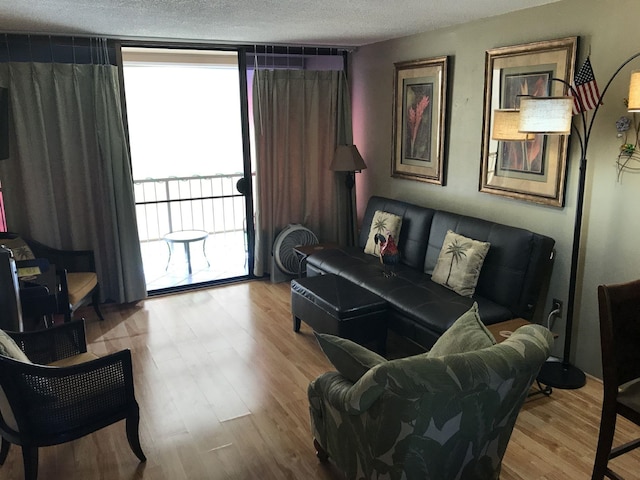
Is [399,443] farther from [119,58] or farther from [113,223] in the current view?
[119,58]

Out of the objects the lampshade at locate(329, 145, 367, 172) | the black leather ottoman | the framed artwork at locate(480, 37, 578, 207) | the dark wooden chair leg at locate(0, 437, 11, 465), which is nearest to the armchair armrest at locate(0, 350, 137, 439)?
the dark wooden chair leg at locate(0, 437, 11, 465)

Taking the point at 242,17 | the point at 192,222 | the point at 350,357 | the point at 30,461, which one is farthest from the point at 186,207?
the point at 350,357

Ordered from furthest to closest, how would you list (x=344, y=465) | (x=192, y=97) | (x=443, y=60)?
(x=192, y=97), (x=443, y=60), (x=344, y=465)

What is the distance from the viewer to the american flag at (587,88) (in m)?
3.07

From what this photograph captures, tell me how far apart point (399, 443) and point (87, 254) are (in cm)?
352

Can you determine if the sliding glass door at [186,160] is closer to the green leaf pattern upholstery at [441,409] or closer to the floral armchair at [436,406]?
the floral armchair at [436,406]

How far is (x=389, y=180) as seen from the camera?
5238mm

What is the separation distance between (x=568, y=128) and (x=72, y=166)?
3.93 meters

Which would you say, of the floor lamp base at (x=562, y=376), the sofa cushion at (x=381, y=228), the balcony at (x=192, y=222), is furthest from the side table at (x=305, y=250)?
the floor lamp base at (x=562, y=376)

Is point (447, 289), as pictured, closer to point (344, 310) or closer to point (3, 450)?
point (344, 310)

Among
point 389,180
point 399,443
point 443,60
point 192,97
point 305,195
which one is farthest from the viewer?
point 192,97

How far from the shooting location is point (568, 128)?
9.52 ft

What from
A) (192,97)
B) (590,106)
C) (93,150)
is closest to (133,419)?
(93,150)

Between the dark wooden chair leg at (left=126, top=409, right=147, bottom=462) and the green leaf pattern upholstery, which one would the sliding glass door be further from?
the green leaf pattern upholstery
